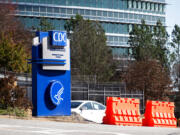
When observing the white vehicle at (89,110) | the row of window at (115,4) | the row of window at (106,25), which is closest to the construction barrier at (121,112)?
the white vehicle at (89,110)

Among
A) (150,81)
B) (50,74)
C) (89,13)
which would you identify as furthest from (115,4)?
(50,74)

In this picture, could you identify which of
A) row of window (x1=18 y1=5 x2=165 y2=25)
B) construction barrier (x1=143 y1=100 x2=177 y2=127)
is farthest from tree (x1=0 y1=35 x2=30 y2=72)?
row of window (x1=18 y1=5 x2=165 y2=25)

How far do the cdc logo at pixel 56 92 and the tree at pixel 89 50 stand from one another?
134 ft

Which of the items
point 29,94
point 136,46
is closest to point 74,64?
point 136,46

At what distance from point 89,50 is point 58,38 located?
138 ft

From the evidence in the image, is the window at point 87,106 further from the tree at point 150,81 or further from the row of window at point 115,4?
the row of window at point 115,4

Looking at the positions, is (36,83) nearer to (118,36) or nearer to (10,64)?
(10,64)

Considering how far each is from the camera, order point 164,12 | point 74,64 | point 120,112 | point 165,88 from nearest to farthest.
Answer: point 120,112 → point 165,88 → point 74,64 → point 164,12

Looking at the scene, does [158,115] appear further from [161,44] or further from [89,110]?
[161,44]

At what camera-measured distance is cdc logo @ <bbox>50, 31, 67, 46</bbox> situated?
81.1 feet

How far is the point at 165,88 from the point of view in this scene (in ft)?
189

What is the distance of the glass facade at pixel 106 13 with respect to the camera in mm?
91812

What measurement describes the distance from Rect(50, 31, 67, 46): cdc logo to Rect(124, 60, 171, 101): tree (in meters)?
32.1

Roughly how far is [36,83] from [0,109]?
208 cm
